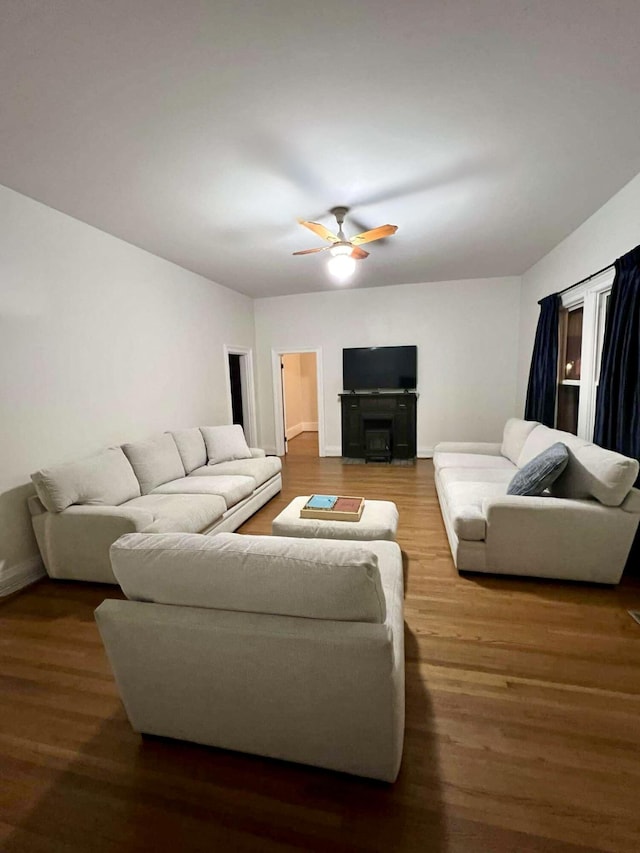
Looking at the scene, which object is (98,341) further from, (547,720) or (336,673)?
(547,720)

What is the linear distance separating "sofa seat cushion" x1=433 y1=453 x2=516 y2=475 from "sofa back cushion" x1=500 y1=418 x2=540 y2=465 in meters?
0.09

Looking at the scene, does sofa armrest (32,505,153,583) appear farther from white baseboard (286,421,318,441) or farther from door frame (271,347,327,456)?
white baseboard (286,421,318,441)

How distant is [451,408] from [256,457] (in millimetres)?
3378

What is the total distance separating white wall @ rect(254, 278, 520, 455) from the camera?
19.4ft

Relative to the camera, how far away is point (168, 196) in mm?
2844

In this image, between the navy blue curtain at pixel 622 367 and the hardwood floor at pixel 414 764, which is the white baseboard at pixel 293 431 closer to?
the navy blue curtain at pixel 622 367

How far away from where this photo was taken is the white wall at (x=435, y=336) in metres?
5.90

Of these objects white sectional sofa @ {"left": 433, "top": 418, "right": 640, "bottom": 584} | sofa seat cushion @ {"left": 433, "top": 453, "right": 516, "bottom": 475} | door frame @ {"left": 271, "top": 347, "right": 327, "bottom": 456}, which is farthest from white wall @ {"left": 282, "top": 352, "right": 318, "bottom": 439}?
white sectional sofa @ {"left": 433, "top": 418, "right": 640, "bottom": 584}

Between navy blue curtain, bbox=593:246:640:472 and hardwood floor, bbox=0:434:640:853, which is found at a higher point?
navy blue curtain, bbox=593:246:640:472

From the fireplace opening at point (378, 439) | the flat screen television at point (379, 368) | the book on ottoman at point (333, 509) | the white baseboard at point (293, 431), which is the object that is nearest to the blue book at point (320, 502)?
the book on ottoman at point (333, 509)

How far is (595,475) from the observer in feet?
8.19

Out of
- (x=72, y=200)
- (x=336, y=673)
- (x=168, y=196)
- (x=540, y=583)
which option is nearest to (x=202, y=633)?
(x=336, y=673)

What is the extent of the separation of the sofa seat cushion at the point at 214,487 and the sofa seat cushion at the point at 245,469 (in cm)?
20

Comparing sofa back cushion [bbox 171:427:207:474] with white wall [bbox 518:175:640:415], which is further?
sofa back cushion [bbox 171:427:207:474]
